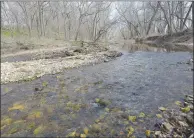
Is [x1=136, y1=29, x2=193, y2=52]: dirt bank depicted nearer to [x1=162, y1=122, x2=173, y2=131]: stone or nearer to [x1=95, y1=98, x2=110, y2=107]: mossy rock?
[x1=95, y1=98, x2=110, y2=107]: mossy rock

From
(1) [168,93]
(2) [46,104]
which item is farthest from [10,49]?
(1) [168,93]

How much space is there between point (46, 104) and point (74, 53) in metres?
8.18

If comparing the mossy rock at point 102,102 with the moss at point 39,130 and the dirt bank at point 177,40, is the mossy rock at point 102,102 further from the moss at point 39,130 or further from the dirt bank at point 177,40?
the dirt bank at point 177,40

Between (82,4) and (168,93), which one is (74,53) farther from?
(82,4)

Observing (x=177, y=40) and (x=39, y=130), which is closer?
(x=39, y=130)

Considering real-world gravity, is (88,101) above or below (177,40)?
below

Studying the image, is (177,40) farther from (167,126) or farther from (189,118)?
(167,126)

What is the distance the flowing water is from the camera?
3.24 metres

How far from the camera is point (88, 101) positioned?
439 centimetres

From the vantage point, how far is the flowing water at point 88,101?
3240 mm

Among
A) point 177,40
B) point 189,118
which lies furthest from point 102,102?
point 177,40

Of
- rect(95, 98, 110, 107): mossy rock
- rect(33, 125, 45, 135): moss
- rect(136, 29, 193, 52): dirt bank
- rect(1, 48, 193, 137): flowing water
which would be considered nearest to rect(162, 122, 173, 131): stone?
rect(1, 48, 193, 137): flowing water

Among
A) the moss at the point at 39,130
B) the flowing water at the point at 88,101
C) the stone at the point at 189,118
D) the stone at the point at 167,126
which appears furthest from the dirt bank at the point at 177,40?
the moss at the point at 39,130

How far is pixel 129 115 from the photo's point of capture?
147 inches
